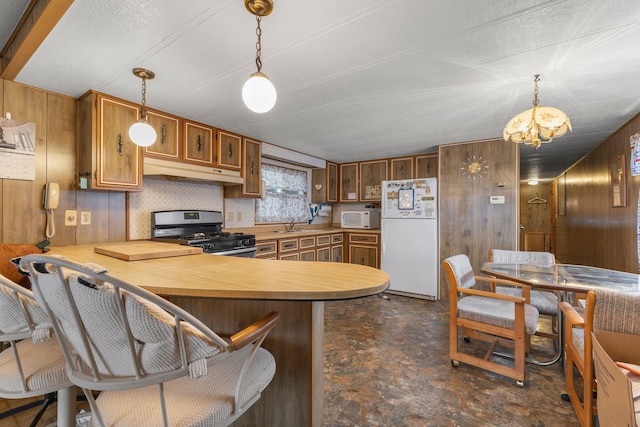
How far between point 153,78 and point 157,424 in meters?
2.23

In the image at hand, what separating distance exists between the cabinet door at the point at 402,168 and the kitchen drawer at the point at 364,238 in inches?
42.4

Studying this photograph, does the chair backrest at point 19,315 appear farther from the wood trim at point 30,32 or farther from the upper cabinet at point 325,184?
the upper cabinet at point 325,184

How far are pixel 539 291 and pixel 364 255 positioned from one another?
2501 millimetres

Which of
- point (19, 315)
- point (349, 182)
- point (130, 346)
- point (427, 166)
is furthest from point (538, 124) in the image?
point (349, 182)

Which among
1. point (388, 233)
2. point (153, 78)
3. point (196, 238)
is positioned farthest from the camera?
point (388, 233)

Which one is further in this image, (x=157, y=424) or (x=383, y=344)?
(x=383, y=344)

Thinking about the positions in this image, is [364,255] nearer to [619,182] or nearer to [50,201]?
[619,182]

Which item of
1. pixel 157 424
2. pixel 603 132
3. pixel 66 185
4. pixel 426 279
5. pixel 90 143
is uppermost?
pixel 603 132

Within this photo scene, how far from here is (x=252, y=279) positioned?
113cm

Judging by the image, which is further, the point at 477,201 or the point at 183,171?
the point at 477,201

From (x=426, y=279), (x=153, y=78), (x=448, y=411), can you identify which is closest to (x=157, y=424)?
(x=448, y=411)

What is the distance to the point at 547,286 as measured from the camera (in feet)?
5.66

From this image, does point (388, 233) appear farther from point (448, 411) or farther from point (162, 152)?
point (162, 152)

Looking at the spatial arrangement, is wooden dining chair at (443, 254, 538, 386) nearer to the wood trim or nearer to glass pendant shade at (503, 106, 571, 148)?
glass pendant shade at (503, 106, 571, 148)
